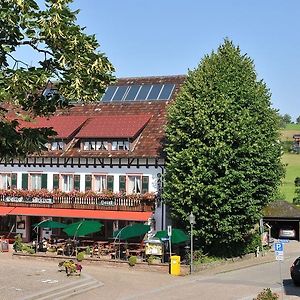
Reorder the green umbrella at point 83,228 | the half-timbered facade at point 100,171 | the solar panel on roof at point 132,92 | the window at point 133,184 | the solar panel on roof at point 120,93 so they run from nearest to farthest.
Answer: the green umbrella at point 83,228 → the half-timbered facade at point 100,171 → the window at point 133,184 → the solar panel on roof at point 132,92 → the solar panel on roof at point 120,93

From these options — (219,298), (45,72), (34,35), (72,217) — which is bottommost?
(219,298)

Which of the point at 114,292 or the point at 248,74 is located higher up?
the point at 248,74

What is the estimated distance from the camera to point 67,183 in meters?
43.4

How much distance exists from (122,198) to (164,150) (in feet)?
14.7

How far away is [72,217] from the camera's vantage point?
134 feet

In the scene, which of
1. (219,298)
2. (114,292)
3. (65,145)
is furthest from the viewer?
(65,145)

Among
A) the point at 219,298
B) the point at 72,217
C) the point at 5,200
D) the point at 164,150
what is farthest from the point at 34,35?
the point at 5,200

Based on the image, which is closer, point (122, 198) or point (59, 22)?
point (59, 22)

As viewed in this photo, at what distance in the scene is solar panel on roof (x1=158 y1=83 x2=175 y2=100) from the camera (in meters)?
45.2

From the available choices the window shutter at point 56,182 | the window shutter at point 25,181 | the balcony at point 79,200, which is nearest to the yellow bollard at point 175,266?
the balcony at point 79,200

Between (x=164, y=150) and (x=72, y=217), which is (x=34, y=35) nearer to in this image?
(x=164, y=150)

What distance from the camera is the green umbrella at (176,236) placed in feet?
115

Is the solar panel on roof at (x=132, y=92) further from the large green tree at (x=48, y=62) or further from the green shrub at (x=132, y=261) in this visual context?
the large green tree at (x=48, y=62)

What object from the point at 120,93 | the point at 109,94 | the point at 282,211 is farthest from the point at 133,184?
the point at 282,211
